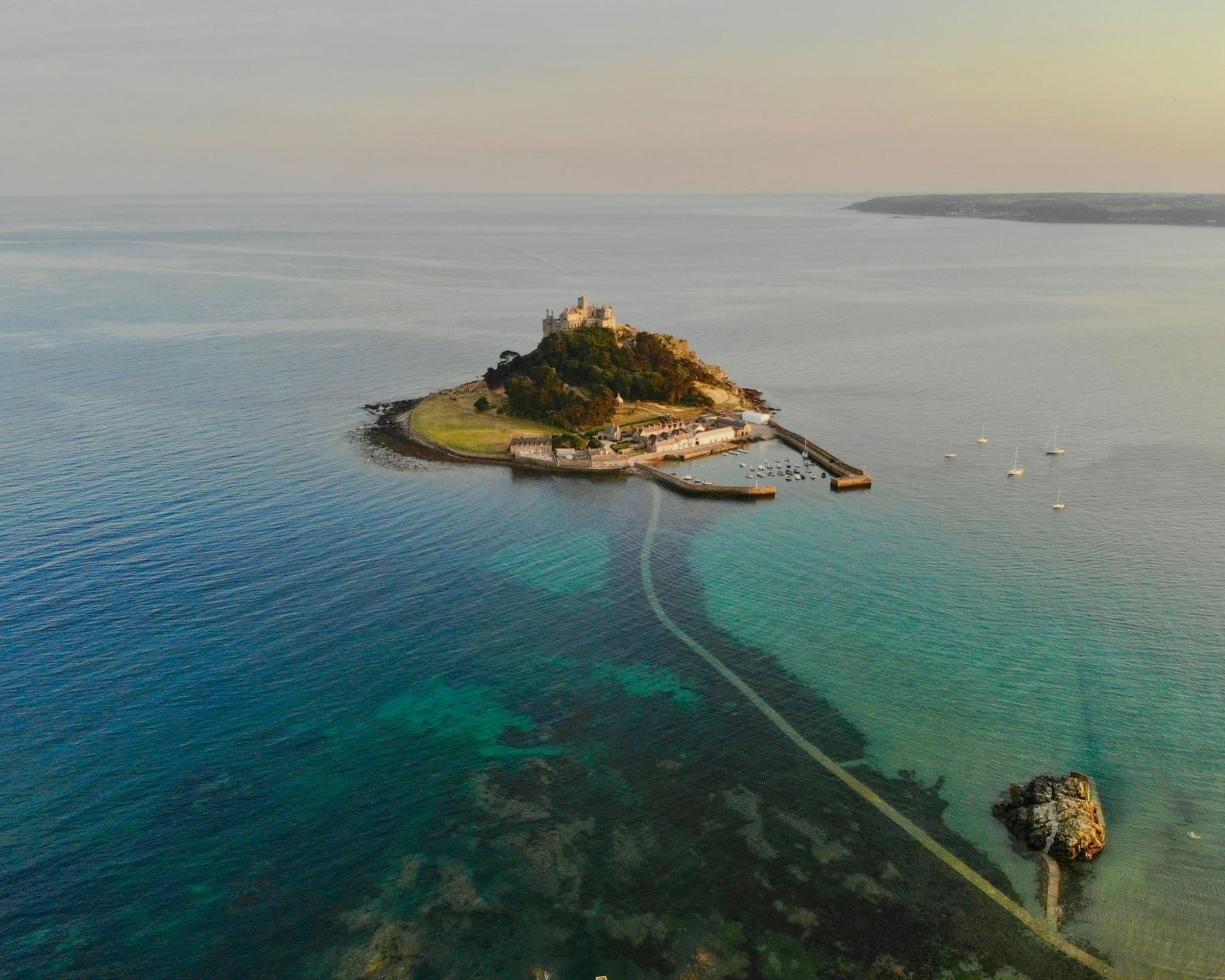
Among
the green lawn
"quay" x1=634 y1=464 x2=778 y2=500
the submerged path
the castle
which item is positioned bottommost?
the submerged path

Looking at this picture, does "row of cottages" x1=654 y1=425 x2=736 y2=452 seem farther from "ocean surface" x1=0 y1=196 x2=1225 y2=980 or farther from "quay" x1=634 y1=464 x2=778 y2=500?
"quay" x1=634 y1=464 x2=778 y2=500

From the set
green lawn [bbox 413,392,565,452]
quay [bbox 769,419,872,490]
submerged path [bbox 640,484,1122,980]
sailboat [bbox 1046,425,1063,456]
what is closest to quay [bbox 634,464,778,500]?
quay [bbox 769,419,872,490]

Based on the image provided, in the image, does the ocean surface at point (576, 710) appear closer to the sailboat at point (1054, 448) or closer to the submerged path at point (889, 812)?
the submerged path at point (889, 812)

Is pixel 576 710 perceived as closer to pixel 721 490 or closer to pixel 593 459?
pixel 721 490

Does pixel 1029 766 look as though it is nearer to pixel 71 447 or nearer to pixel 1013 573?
pixel 1013 573

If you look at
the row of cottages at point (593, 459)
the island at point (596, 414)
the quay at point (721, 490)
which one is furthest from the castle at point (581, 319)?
the quay at point (721, 490)

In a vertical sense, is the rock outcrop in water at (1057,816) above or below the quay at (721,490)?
below
